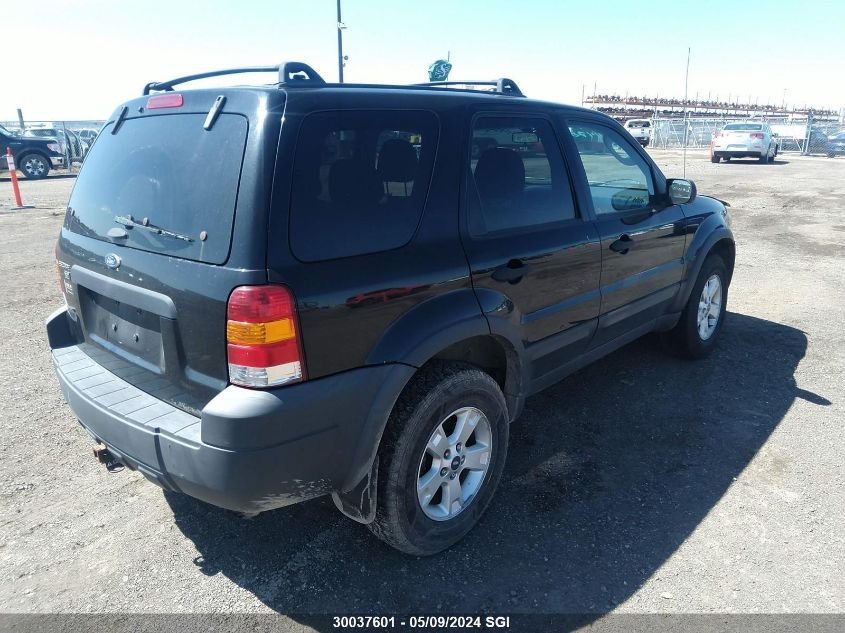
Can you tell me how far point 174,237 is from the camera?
2.30 m

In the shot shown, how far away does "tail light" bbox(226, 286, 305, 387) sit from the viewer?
2.05 meters

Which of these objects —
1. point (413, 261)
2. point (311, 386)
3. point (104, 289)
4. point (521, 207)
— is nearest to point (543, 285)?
point (521, 207)

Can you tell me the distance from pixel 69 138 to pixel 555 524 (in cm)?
2643

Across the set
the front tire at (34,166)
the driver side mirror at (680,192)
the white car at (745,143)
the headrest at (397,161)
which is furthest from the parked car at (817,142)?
the headrest at (397,161)

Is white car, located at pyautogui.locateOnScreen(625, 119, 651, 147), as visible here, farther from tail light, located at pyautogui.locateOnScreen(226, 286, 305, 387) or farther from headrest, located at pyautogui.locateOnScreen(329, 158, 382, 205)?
tail light, located at pyautogui.locateOnScreen(226, 286, 305, 387)

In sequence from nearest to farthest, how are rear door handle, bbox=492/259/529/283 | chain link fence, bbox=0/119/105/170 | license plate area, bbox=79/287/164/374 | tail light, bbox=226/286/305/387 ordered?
tail light, bbox=226/286/305/387 → license plate area, bbox=79/287/164/374 → rear door handle, bbox=492/259/529/283 → chain link fence, bbox=0/119/105/170

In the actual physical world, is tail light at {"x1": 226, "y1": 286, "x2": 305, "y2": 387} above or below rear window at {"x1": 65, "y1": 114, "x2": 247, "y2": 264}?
below

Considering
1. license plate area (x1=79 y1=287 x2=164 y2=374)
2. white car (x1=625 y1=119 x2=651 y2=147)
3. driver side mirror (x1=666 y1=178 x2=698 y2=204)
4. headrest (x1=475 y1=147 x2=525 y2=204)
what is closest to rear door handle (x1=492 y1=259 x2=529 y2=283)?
headrest (x1=475 y1=147 x2=525 y2=204)

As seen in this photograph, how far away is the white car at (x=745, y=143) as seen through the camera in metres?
23.6

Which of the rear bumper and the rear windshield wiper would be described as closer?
the rear bumper

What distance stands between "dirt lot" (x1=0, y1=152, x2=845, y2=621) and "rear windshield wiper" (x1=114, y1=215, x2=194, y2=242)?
4.72 feet

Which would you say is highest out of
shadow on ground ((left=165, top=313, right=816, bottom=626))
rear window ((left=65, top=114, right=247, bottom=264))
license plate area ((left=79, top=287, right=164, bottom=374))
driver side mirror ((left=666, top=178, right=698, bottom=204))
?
rear window ((left=65, top=114, right=247, bottom=264))

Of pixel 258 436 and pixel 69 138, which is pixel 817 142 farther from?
pixel 258 436

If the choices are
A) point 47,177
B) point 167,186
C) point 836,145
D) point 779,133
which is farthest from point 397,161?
point 779,133
